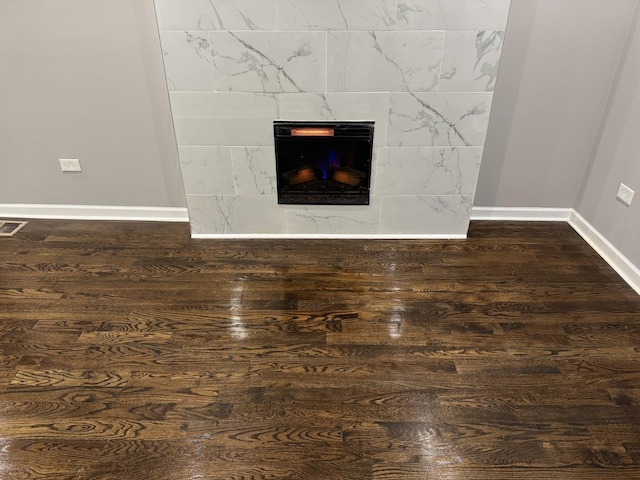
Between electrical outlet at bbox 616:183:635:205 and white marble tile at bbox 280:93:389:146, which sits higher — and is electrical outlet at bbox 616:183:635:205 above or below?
below

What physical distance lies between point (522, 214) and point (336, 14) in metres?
1.94

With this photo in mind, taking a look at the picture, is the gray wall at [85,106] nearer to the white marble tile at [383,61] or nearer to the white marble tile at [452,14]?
the white marble tile at [383,61]

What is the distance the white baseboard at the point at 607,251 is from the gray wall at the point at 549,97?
0.18 m

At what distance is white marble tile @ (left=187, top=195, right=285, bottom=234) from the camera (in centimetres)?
292

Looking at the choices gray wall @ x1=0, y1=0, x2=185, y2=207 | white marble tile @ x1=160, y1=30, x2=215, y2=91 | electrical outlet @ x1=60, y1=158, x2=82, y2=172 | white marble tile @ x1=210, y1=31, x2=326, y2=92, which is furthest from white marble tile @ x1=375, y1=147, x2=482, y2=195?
electrical outlet @ x1=60, y1=158, x2=82, y2=172

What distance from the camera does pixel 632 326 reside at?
2.23 meters

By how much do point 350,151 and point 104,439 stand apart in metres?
2.02

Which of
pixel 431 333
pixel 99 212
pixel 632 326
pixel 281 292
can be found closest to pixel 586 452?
pixel 431 333

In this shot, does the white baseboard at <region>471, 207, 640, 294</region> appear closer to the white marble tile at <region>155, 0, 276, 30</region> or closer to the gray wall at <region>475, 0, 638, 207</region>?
the gray wall at <region>475, 0, 638, 207</region>

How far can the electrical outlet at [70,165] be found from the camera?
304 cm

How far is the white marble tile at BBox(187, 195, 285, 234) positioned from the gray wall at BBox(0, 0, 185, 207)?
31cm

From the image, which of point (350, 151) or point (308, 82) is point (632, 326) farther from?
point (308, 82)

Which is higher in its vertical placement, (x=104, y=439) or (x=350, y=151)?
(x=350, y=151)

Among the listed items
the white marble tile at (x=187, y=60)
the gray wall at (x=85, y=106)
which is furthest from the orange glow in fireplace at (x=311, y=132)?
the gray wall at (x=85, y=106)
